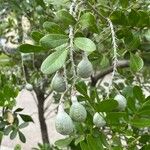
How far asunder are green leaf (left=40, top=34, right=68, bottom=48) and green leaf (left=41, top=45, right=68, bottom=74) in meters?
0.03

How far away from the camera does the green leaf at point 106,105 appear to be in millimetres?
648

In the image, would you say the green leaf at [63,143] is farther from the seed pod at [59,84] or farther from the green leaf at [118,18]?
the seed pod at [59,84]

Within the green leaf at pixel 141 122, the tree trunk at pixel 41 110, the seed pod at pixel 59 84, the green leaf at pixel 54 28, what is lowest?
the tree trunk at pixel 41 110

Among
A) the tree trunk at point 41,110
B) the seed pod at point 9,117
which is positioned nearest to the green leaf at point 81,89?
the seed pod at point 9,117

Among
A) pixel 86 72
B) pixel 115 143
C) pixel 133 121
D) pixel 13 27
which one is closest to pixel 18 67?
pixel 13 27

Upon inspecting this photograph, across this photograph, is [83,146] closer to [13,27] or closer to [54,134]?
[13,27]

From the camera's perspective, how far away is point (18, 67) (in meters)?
1.96

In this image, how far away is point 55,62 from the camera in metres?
0.62

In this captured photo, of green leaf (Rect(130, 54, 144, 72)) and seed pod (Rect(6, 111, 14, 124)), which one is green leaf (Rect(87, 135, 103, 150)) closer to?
green leaf (Rect(130, 54, 144, 72))

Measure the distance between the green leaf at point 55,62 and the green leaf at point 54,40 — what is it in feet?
0.09

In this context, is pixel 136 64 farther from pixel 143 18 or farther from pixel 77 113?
pixel 77 113

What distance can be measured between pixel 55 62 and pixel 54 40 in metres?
0.06

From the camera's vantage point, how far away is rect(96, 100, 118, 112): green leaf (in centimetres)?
65

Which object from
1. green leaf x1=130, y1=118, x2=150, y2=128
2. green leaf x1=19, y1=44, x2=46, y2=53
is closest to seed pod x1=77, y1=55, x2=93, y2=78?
green leaf x1=19, y1=44, x2=46, y2=53
